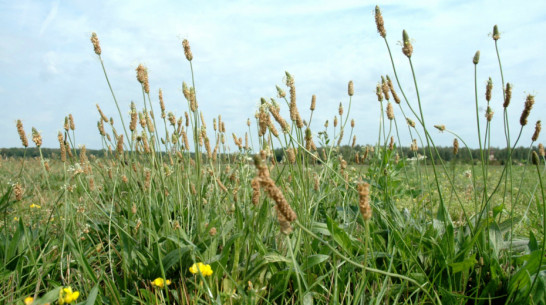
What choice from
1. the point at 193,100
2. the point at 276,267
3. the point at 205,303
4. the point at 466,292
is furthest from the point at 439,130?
the point at 205,303

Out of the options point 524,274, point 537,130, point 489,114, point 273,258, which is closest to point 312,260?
point 273,258

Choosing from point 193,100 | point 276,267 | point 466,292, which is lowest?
point 466,292

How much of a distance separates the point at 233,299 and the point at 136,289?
1.45 feet

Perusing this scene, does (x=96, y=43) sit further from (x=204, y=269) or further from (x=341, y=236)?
(x=341, y=236)

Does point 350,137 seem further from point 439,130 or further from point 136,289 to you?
point 136,289

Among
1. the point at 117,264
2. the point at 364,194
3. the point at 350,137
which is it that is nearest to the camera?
the point at 364,194

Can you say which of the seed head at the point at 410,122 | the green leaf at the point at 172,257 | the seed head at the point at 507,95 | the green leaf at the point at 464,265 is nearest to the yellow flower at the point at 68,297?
the green leaf at the point at 172,257

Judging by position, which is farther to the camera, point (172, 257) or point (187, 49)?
point (187, 49)

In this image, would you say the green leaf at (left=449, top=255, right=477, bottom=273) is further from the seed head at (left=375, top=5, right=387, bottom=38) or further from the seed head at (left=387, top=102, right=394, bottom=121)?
the seed head at (left=375, top=5, right=387, bottom=38)

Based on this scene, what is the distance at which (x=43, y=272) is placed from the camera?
6.24 ft

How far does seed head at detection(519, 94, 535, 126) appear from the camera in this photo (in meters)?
1.59

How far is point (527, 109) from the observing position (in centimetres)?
163

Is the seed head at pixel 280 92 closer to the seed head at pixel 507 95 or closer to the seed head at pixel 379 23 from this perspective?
the seed head at pixel 379 23

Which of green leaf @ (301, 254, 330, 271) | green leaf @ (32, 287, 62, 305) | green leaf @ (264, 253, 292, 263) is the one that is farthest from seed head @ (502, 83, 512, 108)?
green leaf @ (32, 287, 62, 305)
